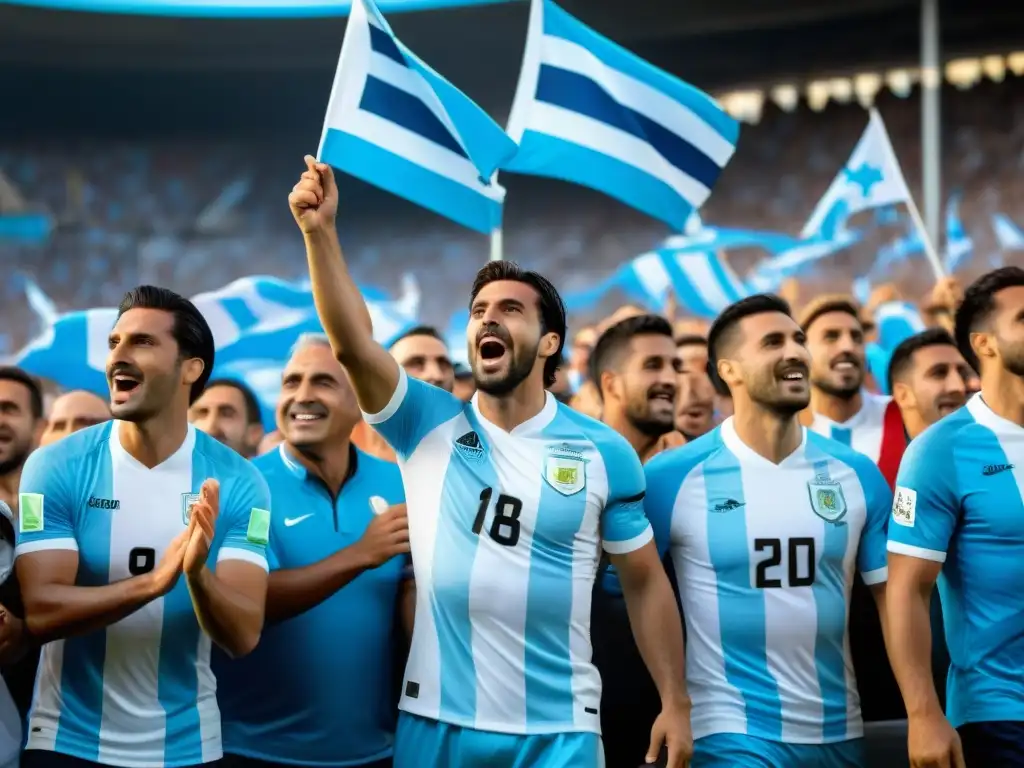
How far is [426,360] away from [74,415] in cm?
169

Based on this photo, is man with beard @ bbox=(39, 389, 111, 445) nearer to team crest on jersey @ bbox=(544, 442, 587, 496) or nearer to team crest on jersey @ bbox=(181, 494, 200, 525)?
team crest on jersey @ bbox=(181, 494, 200, 525)

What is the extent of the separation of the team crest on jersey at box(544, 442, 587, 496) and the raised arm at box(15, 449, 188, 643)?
993 mm

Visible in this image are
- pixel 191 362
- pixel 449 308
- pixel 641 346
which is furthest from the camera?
pixel 449 308

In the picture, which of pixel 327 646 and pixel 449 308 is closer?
pixel 327 646

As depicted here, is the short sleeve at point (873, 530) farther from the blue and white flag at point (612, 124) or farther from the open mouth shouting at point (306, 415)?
the blue and white flag at point (612, 124)

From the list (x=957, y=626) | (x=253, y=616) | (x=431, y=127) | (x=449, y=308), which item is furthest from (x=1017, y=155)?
(x=253, y=616)

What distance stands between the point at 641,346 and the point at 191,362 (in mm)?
2027

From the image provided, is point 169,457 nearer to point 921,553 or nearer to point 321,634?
→ point 321,634

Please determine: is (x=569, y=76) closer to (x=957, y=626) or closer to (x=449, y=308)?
(x=957, y=626)

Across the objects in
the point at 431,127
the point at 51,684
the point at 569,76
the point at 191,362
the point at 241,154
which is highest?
the point at 241,154

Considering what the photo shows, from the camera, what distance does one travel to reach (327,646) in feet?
12.9

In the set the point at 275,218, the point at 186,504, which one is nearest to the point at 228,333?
the point at 186,504

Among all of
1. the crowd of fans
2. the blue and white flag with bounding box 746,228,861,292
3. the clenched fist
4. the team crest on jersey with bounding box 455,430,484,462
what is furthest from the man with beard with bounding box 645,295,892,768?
the crowd of fans

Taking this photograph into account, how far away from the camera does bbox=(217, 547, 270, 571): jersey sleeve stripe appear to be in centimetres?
354
